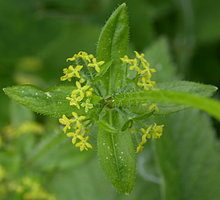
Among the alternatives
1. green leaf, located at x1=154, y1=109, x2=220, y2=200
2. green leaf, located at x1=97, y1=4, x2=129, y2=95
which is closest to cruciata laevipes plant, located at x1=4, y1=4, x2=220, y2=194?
green leaf, located at x1=97, y1=4, x2=129, y2=95

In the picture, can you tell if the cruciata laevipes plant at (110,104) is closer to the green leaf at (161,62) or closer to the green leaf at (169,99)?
the green leaf at (169,99)

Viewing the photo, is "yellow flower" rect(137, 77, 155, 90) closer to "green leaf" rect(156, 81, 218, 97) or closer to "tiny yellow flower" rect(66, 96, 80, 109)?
"green leaf" rect(156, 81, 218, 97)

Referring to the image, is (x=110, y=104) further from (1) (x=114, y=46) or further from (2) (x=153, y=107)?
(1) (x=114, y=46)

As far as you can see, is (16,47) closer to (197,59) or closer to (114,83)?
(197,59)

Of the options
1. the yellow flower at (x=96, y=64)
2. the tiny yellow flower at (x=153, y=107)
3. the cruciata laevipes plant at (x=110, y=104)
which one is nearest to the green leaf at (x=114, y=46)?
the cruciata laevipes plant at (x=110, y=104)

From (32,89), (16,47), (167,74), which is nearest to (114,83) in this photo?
(32,89)

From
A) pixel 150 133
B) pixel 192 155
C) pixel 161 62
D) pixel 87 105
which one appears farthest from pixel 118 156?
pixel 161 62

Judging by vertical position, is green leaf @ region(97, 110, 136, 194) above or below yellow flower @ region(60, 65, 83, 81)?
below
